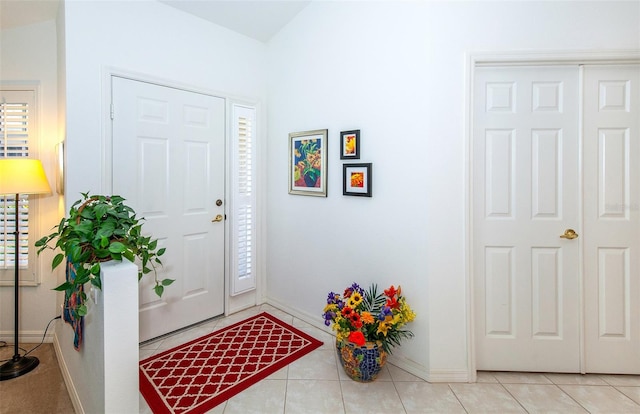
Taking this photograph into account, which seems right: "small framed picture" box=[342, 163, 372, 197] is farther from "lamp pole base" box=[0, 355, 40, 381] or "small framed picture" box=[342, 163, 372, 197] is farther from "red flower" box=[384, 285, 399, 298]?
"lamp pole base" box=[0, 355, 40, 381]

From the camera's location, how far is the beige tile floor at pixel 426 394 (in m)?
1.77

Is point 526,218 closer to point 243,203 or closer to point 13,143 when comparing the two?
point 243,203

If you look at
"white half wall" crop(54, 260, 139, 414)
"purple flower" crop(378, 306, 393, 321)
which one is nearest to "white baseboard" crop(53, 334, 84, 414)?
"white half wall" crop(54, 260, 139, 414)

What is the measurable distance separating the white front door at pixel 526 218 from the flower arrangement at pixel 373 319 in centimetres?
50

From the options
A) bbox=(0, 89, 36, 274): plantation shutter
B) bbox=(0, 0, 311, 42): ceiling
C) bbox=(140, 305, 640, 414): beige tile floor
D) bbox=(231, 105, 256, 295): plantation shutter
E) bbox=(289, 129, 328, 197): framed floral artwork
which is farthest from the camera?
bbox=(231, 105, 256, 295): plantation shutter

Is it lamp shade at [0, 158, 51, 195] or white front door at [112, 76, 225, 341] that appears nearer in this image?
lamp shade at [0, 158, 51, 195]

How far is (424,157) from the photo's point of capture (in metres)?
2.03

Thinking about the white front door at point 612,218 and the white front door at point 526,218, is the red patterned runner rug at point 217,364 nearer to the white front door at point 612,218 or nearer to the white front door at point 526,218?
the white front door at point 526,218

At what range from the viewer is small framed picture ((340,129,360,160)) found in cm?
240

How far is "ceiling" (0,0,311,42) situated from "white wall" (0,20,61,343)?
0.12m

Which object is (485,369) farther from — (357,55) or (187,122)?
(187,122)

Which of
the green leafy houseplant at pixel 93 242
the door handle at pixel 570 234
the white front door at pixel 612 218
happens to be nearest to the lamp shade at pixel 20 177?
the green leafy houseplant at pixel 93 242

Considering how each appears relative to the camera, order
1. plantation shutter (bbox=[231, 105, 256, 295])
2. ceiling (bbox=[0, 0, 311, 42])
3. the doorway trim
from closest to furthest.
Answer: the doorway trim < ceiling (bbox=[0, 0, 311, 42]) < plantation shutter (bbox=[231, 105, 256, 295])

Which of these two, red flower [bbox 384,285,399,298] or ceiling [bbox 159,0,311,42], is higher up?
ceiling [bbox 159,0,311,42]
